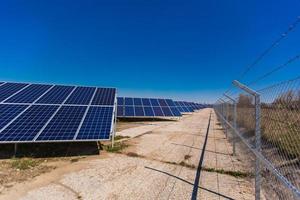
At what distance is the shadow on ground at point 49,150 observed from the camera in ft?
27.7

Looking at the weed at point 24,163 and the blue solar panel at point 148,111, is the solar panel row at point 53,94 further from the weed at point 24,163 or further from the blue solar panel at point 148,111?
the blue solar panel at point 148,111

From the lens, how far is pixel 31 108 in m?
9.65

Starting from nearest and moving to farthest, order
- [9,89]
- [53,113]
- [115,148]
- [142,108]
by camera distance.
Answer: [53,113], [115,148], [9,89], [142,108]

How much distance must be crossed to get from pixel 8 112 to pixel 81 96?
3618 mm

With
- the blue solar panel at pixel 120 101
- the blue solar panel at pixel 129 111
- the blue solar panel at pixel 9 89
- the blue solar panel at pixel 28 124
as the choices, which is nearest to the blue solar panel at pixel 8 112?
the blue solar panel at pixel 28 124

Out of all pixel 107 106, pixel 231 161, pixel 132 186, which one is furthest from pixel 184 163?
pixel 107 106

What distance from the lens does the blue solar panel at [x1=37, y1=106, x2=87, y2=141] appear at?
319 inches

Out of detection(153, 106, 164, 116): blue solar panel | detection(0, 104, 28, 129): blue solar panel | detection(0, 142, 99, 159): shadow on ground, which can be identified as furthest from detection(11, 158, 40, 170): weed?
detection(153, 106, 164, 116): blue solar panel

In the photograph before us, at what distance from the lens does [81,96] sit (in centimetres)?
1201

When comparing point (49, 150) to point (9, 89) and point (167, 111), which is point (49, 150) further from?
point (167, 111)

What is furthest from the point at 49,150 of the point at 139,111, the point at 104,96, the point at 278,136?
the point at 139,111

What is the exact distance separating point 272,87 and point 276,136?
1329 millimetres

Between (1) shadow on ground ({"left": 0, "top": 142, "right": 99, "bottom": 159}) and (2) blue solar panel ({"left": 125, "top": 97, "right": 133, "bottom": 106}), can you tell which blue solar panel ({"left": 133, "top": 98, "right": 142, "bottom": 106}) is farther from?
(1) shadow on ground ({"left": 0, "top": 142, "right": 99, "bottom": 159})

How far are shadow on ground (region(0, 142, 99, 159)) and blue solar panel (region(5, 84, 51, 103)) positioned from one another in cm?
201
